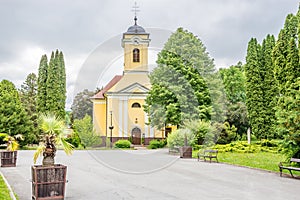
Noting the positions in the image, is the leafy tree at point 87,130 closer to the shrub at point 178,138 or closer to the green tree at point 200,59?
the shrub at point 178,138

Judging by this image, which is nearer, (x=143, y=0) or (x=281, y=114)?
(x=281, y=114)

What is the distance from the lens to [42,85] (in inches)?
1591

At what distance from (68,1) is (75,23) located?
1485mm

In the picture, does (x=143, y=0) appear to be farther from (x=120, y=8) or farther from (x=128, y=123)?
(x=128, y=123)

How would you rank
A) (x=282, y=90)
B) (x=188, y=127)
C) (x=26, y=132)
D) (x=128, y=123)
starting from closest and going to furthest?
(x=282, y=90), (x=188, y=127), (x=26, y=132), (x=128, y=123)

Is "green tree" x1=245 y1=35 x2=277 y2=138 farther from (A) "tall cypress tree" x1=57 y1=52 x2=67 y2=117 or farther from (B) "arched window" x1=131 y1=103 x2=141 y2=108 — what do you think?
(A) "tall cypress tree" x1=57 y1=52 x2=67 y2=117

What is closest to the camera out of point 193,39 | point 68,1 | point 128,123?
point 68,1

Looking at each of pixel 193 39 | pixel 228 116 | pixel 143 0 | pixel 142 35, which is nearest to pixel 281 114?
pixel 143 0

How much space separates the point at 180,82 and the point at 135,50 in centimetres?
1459

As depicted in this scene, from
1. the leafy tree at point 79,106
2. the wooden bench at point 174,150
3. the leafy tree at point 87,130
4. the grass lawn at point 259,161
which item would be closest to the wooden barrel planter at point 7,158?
the leafy tree at point 79,106

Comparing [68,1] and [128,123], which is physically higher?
[68,1]

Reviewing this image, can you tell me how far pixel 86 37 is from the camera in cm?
1480

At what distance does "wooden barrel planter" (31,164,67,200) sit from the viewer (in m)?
7.18

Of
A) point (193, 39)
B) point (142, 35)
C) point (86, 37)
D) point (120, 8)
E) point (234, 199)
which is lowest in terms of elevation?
point (234, 199)
